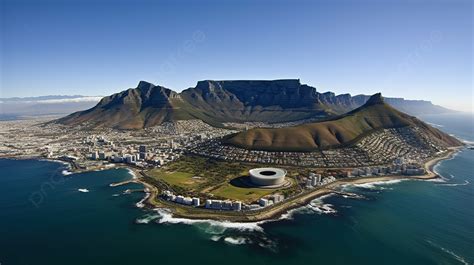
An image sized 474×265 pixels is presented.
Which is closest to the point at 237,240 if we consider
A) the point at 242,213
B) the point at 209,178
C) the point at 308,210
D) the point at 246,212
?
the point at 242,213

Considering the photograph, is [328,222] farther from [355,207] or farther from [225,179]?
[225,179]

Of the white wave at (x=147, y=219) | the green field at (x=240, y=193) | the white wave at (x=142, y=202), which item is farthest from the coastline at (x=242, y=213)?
the green field at (x=240, y=193)

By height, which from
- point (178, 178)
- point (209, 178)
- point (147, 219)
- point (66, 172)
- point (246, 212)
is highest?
point (209, 178)

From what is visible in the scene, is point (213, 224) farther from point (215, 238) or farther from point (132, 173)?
point (132, 173)

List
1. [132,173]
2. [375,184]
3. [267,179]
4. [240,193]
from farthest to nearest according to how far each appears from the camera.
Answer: [132,173]
[375,184]
[267,179]
[240,193]

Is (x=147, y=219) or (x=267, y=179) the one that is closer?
(x=147, y=219)

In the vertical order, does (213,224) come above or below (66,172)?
below

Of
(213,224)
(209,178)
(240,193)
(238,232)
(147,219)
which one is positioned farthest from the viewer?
(209,178)

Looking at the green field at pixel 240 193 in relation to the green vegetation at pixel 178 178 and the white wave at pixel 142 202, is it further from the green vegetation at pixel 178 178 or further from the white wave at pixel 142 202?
the white wave at pixel 142 202

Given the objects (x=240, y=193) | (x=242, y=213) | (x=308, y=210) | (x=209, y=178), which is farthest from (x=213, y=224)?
(x=209, y=178)

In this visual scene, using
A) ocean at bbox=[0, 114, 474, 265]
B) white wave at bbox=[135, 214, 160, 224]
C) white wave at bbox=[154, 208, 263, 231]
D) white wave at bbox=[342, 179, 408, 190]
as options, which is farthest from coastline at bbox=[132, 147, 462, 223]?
white wave at bbox=[135, 214, 160, 224]
